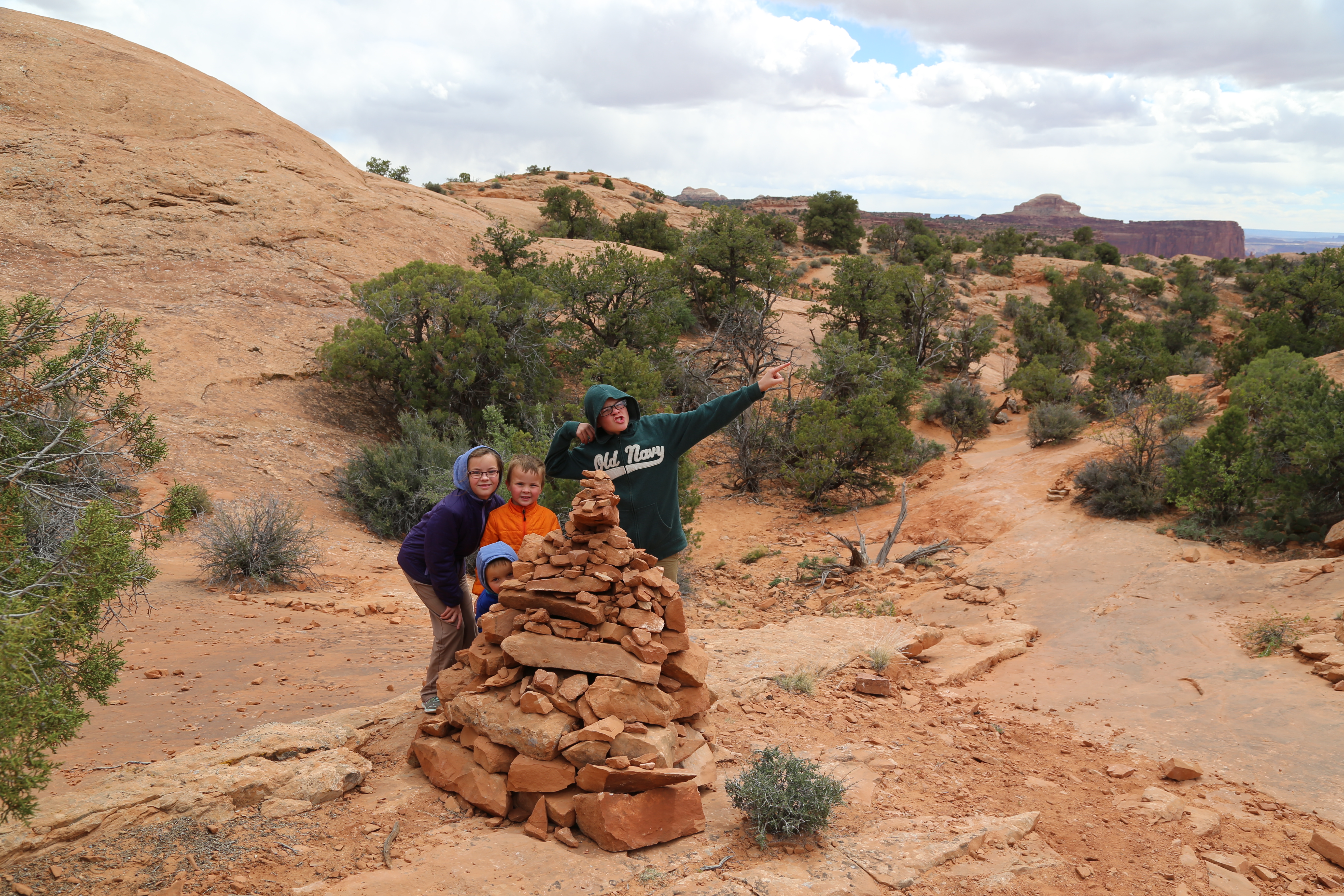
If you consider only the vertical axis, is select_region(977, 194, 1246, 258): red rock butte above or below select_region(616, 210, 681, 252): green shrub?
above

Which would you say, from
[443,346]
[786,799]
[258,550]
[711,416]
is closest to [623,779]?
[786,799]

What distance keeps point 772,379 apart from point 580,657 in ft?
6.02

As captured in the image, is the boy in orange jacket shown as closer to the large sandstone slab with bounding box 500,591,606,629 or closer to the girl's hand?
the large sandstone slab with bounding box 500,591,606,629

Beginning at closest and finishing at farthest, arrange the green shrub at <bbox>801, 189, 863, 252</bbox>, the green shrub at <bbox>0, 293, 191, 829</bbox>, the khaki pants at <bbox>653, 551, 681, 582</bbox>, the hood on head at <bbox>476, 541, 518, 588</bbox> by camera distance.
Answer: the green shrub at <bbox>0, 293, 191, 829</bbox> < the hood on head at <bbox>476, 541, 518, 588</bbox> < the khaki pants at <bbox>653, 551, 681, 582</bbox> < the green shrub at <bbox>801, 189, 863, 252</bbox>

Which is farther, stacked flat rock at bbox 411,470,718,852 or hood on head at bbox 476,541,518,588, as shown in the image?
hood on head at bbox 476,541,518,588

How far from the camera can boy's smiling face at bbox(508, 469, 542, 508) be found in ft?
12.8

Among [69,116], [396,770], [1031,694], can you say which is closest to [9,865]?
[396,770]

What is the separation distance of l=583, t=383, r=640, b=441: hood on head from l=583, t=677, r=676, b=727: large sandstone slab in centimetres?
120

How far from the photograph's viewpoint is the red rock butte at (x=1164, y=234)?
101 meters

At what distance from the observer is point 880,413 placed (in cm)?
1267

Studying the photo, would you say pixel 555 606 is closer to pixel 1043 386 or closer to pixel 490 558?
pixel 490 558

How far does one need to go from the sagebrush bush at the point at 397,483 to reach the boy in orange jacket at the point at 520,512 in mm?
5924

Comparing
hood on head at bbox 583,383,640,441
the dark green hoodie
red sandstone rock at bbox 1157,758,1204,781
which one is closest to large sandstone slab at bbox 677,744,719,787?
the dark green hoodie

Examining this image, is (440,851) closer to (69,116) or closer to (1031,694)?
(1031,694)
